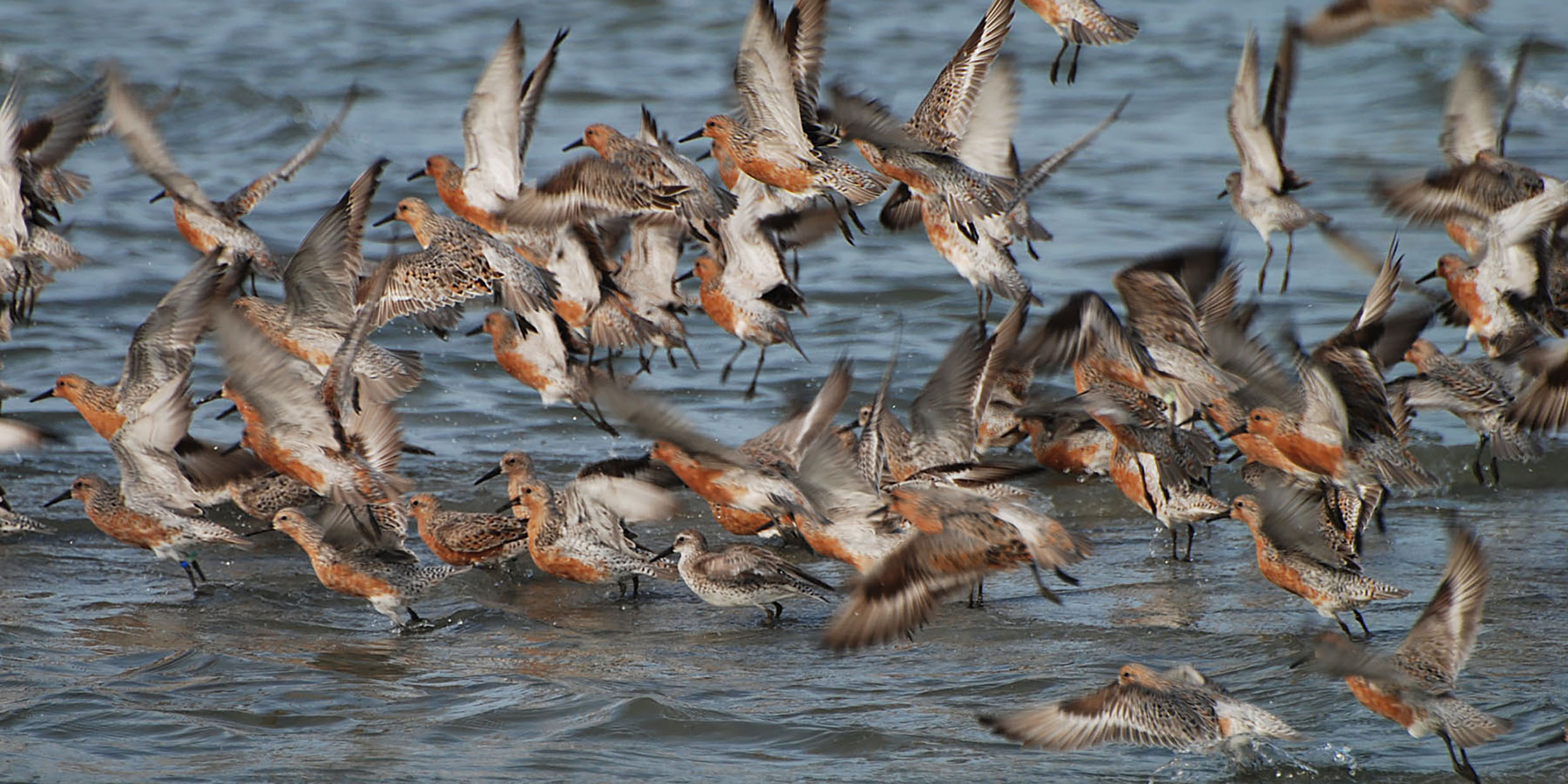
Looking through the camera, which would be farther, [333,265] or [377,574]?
[333,265]

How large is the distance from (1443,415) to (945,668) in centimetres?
547

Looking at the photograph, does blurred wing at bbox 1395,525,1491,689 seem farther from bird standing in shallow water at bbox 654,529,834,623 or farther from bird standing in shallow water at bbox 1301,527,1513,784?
bird standing in shallow water at bbox 654,529,834,623

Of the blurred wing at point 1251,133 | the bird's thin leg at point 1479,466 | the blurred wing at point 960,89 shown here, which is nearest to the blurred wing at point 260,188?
the blurred wing at point 960,89

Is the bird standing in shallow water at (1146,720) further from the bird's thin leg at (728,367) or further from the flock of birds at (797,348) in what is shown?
the bird's thin leg at (728,367)

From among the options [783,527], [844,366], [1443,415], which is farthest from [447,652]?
[1443,415]

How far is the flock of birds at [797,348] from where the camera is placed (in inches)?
291

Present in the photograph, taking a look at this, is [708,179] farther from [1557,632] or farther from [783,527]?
[1557,632]

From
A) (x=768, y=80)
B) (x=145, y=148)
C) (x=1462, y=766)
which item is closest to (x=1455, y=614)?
(x=1462, y=766)

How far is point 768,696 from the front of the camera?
634 centimetres

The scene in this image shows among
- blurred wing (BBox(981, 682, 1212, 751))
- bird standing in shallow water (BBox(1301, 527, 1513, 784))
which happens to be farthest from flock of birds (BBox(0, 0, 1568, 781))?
blurred wing (BBox(981, 682, 1212, 751))

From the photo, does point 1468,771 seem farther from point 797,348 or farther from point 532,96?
point 532,96

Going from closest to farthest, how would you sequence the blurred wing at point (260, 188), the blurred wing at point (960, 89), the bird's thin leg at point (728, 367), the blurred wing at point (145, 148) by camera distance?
the blurred wing at point (960, 89), the blurred wing at point (145, 148), the blurred wing at point (260, 188), the bird's thin leg at point (728, 367)

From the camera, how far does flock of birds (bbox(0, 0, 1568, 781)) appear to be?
7.39 meters

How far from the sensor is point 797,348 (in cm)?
963
